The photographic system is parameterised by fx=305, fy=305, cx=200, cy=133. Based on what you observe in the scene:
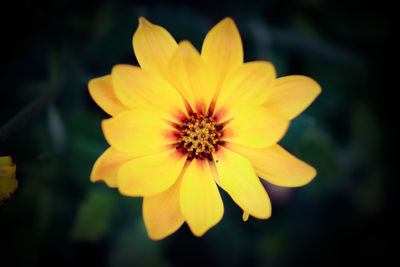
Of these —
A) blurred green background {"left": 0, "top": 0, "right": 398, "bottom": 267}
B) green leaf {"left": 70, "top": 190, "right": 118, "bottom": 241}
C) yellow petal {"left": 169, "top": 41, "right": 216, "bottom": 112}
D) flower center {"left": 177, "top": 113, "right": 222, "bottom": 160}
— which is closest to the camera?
yellow petal {"left": 169, "top": 41, "right": 216, "bottom": 112}

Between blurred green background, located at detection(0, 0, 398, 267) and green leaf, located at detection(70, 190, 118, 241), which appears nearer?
green leaf, located at detection(70, 190, 118, 241)

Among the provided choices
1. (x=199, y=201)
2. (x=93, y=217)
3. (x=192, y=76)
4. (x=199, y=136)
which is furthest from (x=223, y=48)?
(x=93, y=217)

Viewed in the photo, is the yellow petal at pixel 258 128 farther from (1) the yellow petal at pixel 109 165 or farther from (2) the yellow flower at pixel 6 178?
(2) the yellow flower at pixel 6 178

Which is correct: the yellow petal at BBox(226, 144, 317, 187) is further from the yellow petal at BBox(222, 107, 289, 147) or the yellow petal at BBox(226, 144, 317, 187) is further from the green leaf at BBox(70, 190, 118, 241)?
the green leaf at BBox(70, 190, 118, 241)

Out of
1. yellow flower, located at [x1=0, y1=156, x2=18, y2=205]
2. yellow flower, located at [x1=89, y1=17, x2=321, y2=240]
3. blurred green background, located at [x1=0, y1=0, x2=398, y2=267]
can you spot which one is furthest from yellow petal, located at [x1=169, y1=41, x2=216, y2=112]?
yellow flower, located at [x1=0, y1=156, x2=18, y2=205]

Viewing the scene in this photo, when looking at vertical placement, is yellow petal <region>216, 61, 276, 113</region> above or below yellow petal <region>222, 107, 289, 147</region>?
above

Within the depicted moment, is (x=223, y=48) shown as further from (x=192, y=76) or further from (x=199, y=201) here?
(x=199, y=201)

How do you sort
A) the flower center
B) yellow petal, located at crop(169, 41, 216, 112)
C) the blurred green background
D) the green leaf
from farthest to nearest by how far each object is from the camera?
the blurred green background < the green leaf < the flower center < yellow petal, located at crop(169, 41, 216, 112)
